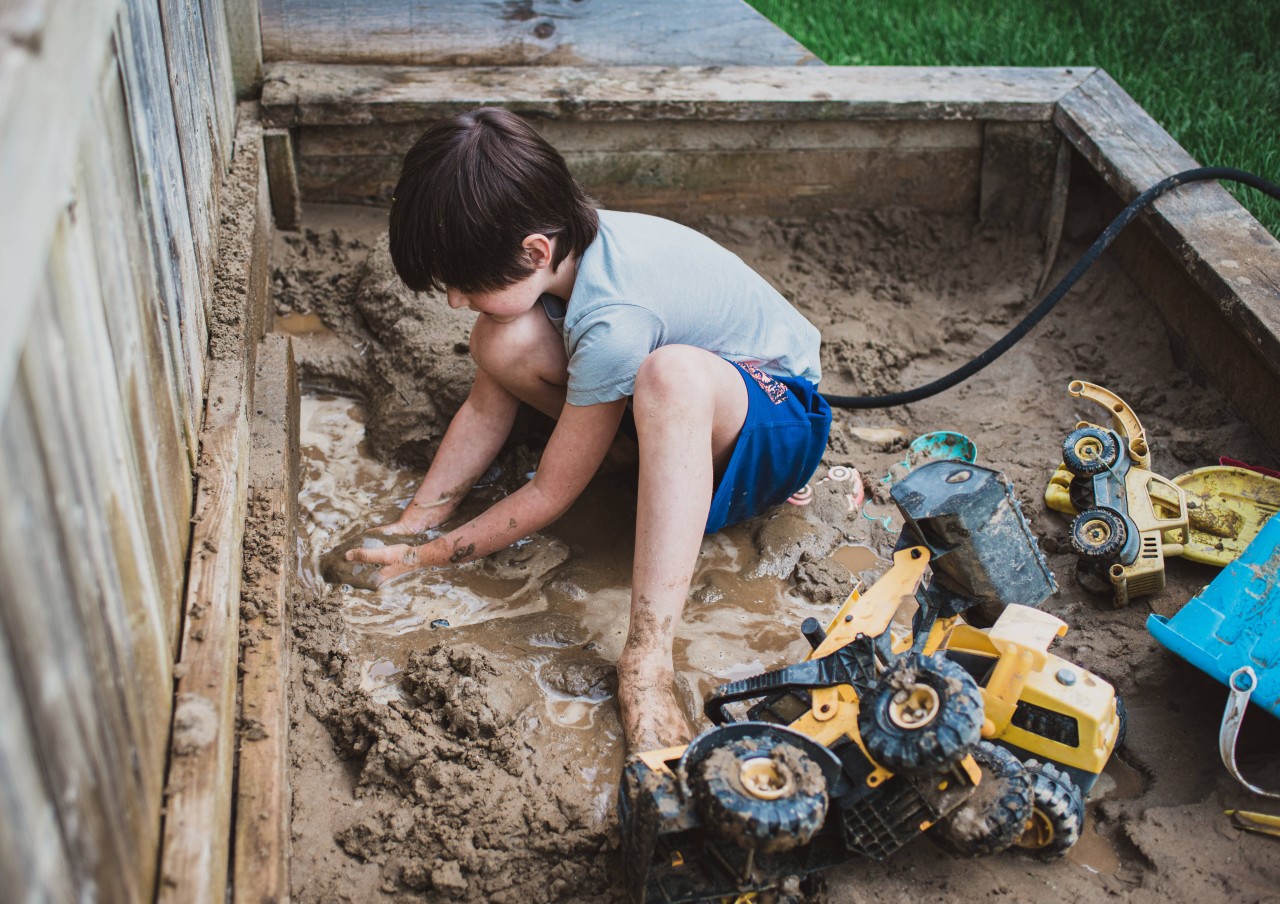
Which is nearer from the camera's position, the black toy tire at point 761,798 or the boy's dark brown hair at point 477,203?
the black toy tire at point 761,798

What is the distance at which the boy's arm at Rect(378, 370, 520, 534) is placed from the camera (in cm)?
230

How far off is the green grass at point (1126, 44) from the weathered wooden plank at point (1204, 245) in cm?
47

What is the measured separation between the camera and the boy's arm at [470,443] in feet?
7.54

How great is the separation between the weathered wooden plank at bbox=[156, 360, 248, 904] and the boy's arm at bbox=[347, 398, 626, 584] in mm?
356

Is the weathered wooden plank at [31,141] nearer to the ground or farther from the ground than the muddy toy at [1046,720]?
farther from the ground

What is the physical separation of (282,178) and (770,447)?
1.67 m

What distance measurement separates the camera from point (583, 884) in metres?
1.54

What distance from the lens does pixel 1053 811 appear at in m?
1.51

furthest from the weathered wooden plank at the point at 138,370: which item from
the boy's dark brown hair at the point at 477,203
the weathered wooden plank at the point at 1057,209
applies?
the weathered wooden plank at the point at 1057,209

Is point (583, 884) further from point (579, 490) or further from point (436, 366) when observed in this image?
point (436, 366)

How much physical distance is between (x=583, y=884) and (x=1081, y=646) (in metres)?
1.00

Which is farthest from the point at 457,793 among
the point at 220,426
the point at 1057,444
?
the point at 1057,444

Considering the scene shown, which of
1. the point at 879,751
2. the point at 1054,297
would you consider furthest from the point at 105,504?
the point at 1054,297

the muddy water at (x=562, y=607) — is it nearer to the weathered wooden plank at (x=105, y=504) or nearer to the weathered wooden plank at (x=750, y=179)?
the weathered wooden plank at (x=105, y=504)
